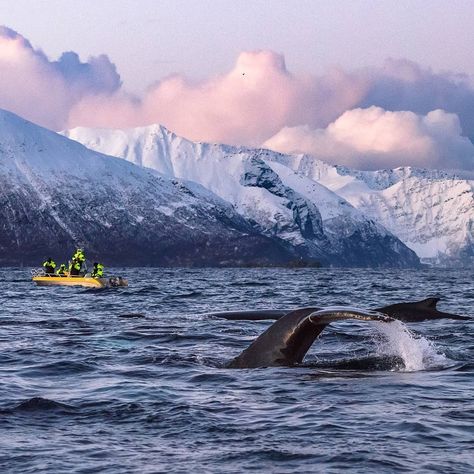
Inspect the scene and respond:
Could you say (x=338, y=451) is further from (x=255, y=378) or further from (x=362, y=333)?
(x=362, y=333)

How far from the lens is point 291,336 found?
53.7ft

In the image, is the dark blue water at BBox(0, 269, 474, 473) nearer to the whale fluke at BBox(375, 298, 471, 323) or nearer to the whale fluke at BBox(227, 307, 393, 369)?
the whale fluke at BBox(227, 307, 393, 369)

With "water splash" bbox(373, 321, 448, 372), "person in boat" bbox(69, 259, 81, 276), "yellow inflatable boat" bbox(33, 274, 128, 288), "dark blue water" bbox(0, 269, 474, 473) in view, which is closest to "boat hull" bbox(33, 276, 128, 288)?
"yellow inflatable boat" bbox(33, 274, 128, 288)

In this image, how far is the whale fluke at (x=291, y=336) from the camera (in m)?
14.7

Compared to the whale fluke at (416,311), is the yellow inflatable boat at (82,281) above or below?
below

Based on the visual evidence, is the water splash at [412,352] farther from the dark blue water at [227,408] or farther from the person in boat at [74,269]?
the person in boat at [74,269]

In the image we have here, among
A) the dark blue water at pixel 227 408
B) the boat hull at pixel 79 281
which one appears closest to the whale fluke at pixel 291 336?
the dark blue water at pixel 227 408

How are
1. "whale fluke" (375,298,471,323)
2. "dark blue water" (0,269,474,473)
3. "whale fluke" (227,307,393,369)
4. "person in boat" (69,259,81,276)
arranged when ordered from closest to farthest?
"dark blue water" (0,269,474,473), "whale fluke" (227,307,393,369), "whale fluke" (375,298,471,323), "person in boat" (69,259,81,276)

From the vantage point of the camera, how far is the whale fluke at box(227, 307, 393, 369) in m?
14.7

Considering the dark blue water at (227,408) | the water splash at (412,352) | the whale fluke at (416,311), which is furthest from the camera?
the whale fluke at (416,311)

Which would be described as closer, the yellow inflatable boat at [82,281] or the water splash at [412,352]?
the water splash at [412,352]

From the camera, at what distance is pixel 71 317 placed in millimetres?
34156

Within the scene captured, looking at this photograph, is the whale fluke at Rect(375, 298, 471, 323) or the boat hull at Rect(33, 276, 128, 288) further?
the boat hull at Rect(33, 276, 128, 288)

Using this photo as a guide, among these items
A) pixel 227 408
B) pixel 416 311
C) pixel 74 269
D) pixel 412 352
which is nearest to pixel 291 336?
pixel 227 408
